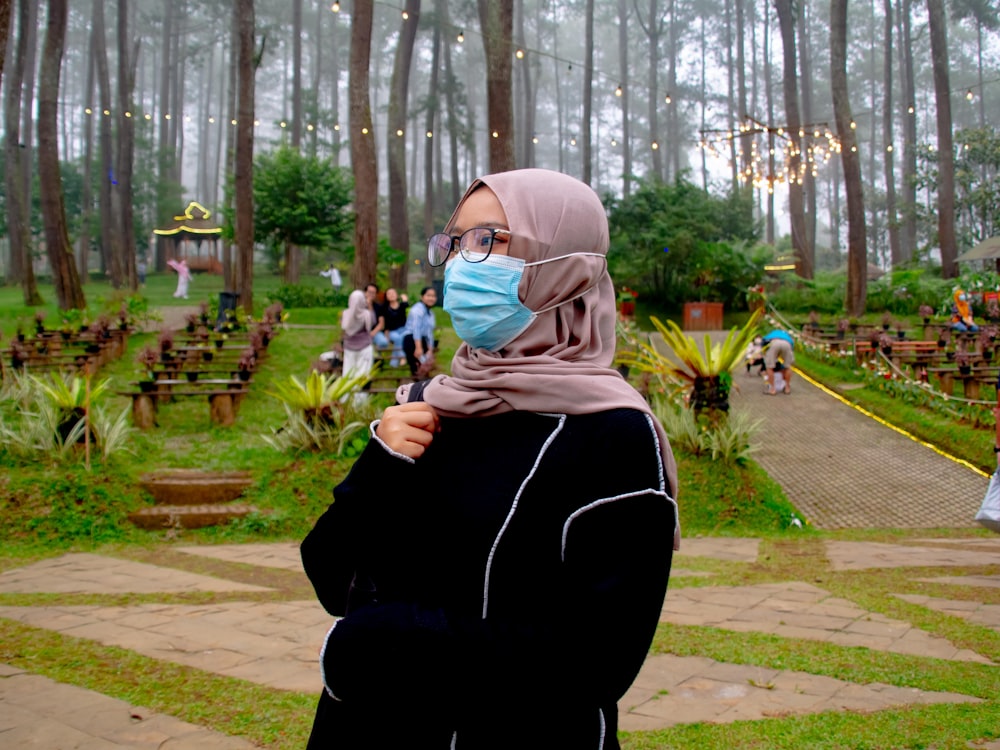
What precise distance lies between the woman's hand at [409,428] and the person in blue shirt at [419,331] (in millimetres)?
11202

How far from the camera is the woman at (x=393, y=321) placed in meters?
14.0

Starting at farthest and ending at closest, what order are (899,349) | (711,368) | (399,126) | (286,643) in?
(399,126), (899,349), (711,368), (286,643)

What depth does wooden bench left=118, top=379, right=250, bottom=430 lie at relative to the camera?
10570 mm

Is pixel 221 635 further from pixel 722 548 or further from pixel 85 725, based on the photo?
pixel 722 548

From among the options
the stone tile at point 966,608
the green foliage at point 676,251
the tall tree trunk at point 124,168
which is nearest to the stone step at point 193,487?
the stone tile at point 966,608

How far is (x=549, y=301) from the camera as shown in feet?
5.53

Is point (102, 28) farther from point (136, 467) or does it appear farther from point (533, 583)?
point (533, 583)

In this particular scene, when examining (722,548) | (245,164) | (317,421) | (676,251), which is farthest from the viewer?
(676,251)

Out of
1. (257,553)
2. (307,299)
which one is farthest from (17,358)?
(307,299)

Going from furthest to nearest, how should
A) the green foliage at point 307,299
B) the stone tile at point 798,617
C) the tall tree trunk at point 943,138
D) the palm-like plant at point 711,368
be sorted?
the tall tree trunk at point 943,138 → the green foliage at point 307,299 → the palm-like plant at point 711,368 → the stone tile at point 798,617

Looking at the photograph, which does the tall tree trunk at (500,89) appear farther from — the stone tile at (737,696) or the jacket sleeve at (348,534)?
the jacket sleeve at (348,534)

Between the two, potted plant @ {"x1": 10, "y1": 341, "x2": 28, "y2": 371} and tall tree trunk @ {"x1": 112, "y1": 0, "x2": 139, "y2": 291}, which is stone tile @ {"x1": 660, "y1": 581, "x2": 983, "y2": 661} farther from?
tall tree trunk @ {"x1": 112, "y1": 0, "x2": 139, "y2": 291}

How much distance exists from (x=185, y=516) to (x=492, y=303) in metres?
6.65

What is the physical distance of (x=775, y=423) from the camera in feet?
40.9
